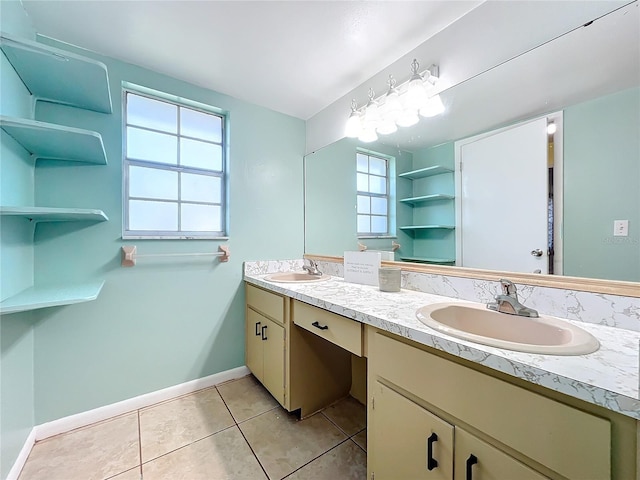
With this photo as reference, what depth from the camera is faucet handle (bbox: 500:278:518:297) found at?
1.00 metres

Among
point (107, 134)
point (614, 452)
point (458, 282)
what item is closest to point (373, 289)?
point (458, 282)

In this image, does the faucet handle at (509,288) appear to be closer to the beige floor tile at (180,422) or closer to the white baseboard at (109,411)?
the beige floor tile at (180,422)

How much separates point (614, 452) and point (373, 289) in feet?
3.38

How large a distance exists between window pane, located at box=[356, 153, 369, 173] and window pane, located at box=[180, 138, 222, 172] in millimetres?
1102

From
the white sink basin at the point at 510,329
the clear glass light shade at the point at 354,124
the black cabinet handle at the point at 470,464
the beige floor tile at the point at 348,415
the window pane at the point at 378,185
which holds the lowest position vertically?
the beige floor tile at the point at 348,415

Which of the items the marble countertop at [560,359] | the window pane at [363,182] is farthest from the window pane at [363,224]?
the marble countertop at [560,359]

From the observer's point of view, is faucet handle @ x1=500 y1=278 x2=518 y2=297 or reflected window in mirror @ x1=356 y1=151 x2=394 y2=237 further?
reflected window in mirror @ x1=356 y1=151 x2=394 y2=237

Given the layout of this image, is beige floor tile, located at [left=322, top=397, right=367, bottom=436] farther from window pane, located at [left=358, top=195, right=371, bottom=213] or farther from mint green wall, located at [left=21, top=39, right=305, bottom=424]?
window pane, located at [left=358, top=195, right=371, bottom=213]

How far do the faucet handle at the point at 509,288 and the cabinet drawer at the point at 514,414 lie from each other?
1.53 ft

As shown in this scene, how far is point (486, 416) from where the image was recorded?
26.5 inches

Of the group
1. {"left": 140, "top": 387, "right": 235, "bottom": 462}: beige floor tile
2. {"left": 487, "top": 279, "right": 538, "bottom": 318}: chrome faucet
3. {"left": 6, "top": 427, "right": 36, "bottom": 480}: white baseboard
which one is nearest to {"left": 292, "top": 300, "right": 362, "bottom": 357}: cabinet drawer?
A: {"left": 487, "top": 279, "right": 538, "bottom": 318}: chrome faucet

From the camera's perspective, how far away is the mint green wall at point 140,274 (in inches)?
58.1

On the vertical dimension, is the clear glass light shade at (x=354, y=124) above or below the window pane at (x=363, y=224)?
above

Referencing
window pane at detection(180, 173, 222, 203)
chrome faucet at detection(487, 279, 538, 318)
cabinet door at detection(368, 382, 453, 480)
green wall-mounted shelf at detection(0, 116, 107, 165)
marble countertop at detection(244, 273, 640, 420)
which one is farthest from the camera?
window pane at detection(180, 173, 222, 203)
